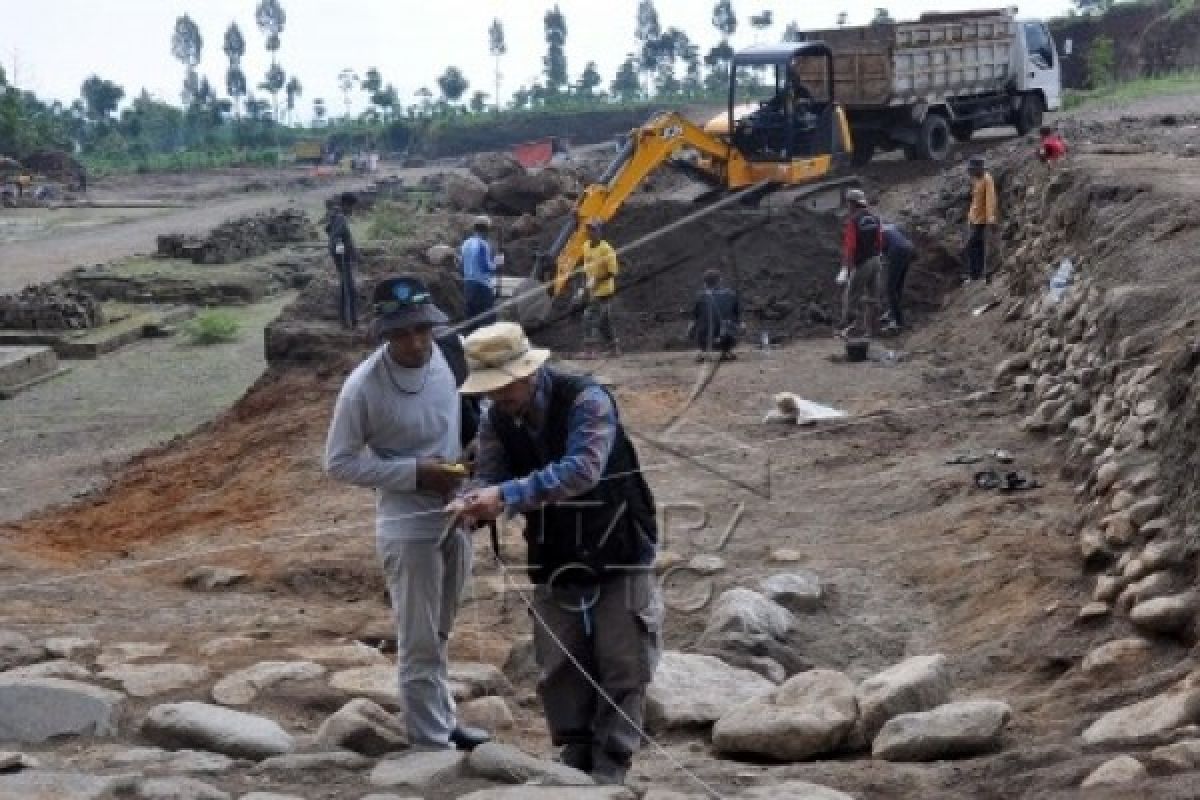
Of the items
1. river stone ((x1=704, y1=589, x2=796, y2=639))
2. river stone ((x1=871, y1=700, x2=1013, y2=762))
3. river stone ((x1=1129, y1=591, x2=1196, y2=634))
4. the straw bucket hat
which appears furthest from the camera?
river stone ((x1=704, y1=589, x2=796, y2=639))

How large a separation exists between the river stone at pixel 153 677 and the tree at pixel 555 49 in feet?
320

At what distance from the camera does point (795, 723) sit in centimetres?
681

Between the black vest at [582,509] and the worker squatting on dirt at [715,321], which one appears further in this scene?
the worker squatting on dirt at [715,321]

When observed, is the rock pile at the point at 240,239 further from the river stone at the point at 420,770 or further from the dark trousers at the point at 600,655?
the river stone at the point at 420,770

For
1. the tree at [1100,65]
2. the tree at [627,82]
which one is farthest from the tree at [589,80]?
the tree at [1100,65]

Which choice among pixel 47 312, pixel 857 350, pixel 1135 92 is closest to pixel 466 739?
pixel 857 350

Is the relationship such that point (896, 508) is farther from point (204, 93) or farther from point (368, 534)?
point (204, 93)

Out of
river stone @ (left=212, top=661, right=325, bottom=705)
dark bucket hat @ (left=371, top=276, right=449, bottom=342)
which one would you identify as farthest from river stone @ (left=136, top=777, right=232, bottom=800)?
dark bucket hat @ (left=371, top=276, right=449, bottom=342)

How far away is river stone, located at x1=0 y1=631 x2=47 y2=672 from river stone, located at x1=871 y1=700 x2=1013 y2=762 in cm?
333

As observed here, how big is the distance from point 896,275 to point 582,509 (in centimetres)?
1296

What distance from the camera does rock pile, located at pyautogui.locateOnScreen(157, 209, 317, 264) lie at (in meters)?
34.3

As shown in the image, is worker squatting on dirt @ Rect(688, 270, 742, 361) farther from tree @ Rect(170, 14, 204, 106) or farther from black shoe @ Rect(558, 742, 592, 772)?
tree @ Rect(170, 14, 204, 106)

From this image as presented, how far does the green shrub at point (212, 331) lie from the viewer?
83.0 ft

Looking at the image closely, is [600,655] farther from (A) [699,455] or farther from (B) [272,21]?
(B) [272,21]
